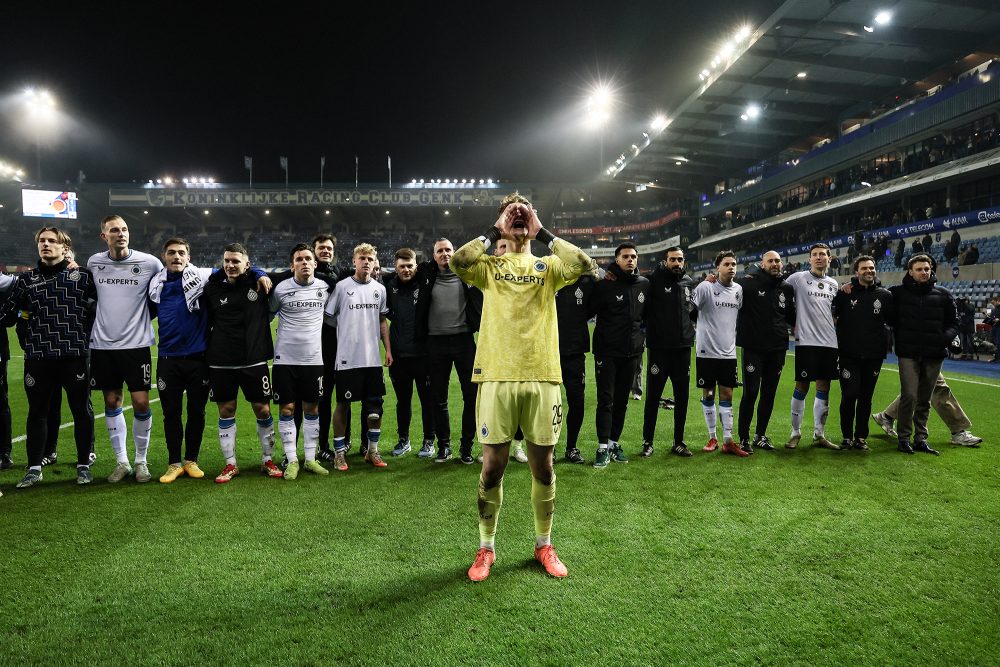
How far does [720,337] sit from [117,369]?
6109 millimetres

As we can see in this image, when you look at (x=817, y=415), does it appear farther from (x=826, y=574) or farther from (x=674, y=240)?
(x=674, y=240)

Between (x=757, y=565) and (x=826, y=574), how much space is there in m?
0.38

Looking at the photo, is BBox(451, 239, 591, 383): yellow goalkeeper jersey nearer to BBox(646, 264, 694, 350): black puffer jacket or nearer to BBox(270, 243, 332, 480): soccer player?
BBox(270, 243, 332, 480): soccer player

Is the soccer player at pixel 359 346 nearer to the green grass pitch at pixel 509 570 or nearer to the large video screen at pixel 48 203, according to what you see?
the green grass pitch at pixel 509 570

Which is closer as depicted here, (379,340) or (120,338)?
(120,338)

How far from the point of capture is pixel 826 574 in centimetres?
325

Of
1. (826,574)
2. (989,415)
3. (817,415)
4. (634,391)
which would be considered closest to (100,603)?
(826,574)

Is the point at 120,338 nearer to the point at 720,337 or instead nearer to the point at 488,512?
the point at 488,512

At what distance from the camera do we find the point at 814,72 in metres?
26.6

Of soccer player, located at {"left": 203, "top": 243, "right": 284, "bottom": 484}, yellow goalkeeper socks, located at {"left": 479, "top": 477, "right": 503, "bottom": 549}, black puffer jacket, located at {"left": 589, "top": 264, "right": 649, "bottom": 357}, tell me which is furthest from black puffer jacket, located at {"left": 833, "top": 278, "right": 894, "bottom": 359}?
soccer player, located at {"left": 203, "top": 243, "right": 284, "bottom": 484}

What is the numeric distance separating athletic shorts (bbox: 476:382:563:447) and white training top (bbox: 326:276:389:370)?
257 cm

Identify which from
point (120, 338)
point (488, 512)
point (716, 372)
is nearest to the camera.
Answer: point (488, 512)


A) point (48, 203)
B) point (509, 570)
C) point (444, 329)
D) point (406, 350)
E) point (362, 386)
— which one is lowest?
point (509, 570)

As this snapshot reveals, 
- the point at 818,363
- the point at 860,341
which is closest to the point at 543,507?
the point at 818,363
